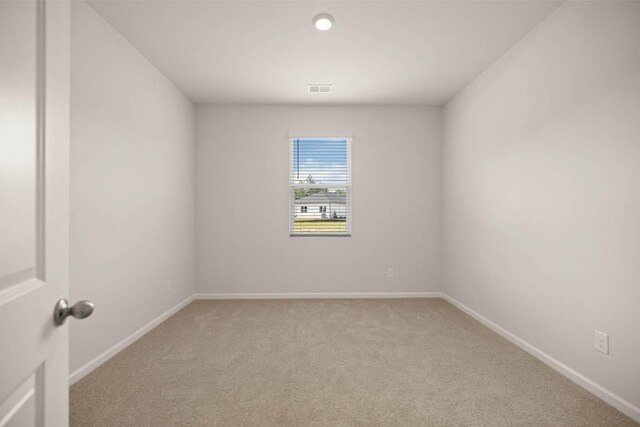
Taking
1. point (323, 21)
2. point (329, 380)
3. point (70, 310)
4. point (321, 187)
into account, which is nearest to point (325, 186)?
point (321, 187)

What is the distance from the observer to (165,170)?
354cm

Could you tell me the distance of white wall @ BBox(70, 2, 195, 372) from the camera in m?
2.24

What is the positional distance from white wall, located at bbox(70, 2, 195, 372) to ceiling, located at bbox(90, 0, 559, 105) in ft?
0.95

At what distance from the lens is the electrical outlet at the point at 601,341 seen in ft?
6.47

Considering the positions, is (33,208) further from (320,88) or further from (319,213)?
(319,213)

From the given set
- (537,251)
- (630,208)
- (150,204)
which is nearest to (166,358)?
(150,204)

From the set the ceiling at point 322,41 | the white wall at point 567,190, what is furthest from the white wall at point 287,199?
the white wall at point 567,190

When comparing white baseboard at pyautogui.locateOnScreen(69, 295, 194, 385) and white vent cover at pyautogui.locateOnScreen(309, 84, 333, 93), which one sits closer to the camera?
white baseboard at pyautogui.locateOnScreen(69, 295, 194, 385)

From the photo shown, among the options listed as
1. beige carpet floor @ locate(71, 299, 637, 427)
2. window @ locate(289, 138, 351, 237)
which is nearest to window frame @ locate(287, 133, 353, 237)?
window @ locate(289, 138, 351, 237)

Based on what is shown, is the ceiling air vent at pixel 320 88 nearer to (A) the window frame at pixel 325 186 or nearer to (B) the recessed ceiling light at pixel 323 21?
(A) the window frame at pixel 325 186

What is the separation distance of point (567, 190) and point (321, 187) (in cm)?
283

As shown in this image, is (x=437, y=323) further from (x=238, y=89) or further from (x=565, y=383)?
(x=238, y=89)

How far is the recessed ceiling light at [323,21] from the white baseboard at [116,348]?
10.0 feet

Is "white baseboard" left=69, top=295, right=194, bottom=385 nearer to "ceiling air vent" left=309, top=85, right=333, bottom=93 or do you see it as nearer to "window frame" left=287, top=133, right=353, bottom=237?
"window frame" left=287, top=133, right=353, bottom=237
